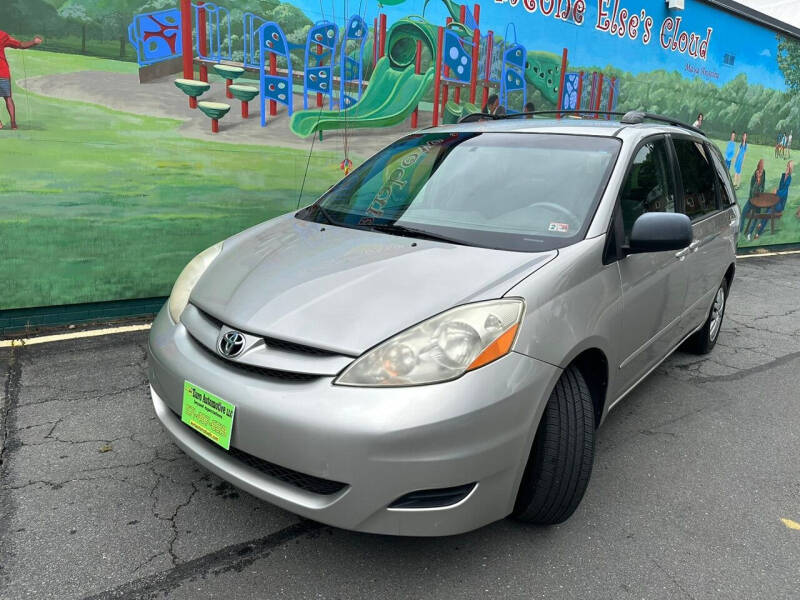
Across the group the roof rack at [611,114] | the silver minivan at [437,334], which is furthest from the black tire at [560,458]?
the roof rack at [611,114]

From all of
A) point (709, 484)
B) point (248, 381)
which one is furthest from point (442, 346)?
point (709, 484)

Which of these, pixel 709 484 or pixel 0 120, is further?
pixel 0 120

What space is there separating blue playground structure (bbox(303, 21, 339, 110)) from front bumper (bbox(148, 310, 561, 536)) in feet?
13.1

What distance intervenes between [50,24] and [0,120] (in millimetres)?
769

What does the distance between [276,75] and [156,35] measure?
3.37ft

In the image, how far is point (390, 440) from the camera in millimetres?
1798

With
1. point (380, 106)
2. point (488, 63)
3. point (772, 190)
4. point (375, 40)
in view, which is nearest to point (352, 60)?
point (375, 40)

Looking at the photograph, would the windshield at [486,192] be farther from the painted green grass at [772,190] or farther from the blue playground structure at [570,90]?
the painted green grass at [772,190]

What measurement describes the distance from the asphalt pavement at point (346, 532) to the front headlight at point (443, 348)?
2.63 feet

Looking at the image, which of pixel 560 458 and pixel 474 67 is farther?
pixel 474 67

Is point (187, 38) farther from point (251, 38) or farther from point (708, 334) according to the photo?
point (708, 334)

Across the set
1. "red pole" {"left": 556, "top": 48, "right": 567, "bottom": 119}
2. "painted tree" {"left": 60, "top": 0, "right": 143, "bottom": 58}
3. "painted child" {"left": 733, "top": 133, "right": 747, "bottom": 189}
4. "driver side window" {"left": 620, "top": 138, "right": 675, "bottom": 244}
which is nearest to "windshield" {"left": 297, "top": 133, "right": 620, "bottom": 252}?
"driver side window" {"left": 620, "top": 138, "right": 675, "bottom": 244}

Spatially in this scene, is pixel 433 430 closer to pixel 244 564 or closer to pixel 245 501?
pixel 244 564

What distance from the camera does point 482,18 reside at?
6.39 meters
